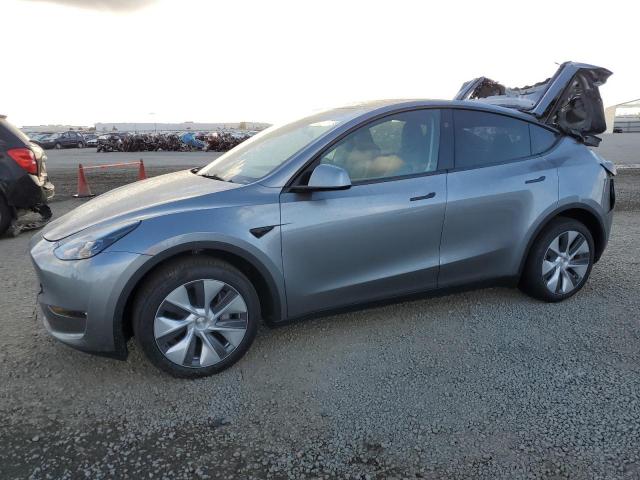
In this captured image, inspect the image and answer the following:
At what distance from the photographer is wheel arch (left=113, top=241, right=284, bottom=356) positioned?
106 inches

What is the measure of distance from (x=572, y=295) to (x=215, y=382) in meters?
3.01

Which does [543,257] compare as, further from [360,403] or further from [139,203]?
[139,203]

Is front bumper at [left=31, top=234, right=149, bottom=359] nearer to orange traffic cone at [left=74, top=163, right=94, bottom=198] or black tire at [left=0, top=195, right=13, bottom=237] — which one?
black tire at [left=0, top=195, right=13, bottom=237]

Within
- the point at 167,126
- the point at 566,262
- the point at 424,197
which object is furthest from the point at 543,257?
the point at 167,126

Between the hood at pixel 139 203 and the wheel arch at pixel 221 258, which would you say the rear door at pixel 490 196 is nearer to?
the wheel arch at pixel 221 258

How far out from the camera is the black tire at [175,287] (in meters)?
2.73

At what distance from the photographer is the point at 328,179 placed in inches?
114

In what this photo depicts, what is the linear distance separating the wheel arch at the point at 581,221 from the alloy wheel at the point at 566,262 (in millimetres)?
159

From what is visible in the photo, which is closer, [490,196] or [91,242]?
[91,242]

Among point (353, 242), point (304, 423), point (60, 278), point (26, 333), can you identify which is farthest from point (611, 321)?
point (26, 333)

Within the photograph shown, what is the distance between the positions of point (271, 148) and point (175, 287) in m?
1.35

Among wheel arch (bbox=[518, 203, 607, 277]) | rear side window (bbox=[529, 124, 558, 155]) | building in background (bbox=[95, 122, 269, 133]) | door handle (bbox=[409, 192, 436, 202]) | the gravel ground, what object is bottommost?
building in background (bbox=[95, 122, 269, 133])

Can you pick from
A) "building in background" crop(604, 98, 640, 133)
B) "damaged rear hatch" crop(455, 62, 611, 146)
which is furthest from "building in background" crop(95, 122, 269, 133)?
"damaged rear hatch" crop(455, 62, 611, 146)

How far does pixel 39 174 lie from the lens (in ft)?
21.5
